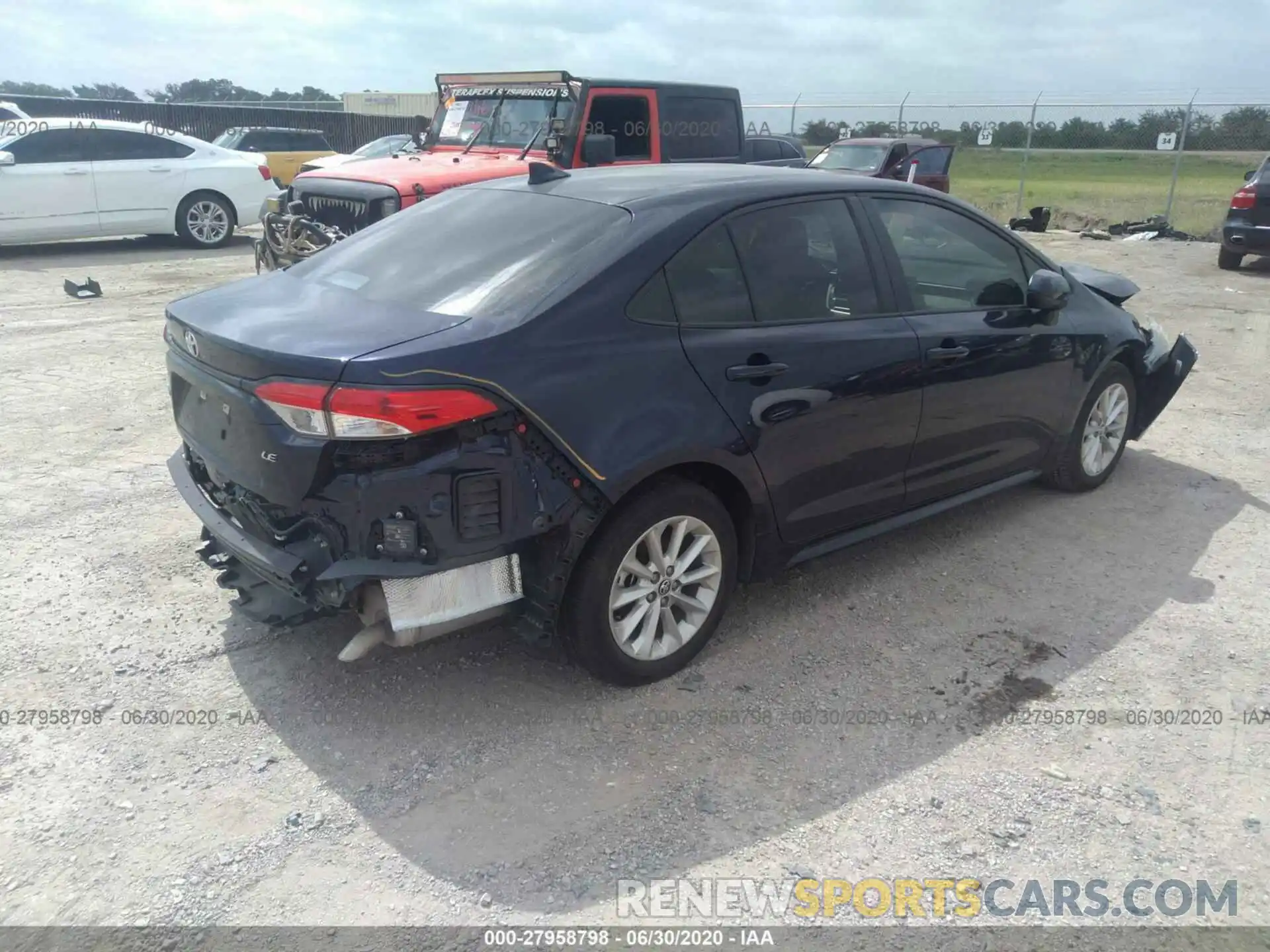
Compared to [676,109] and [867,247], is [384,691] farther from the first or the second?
[676,109]

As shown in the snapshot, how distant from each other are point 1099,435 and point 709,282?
9.54 ft

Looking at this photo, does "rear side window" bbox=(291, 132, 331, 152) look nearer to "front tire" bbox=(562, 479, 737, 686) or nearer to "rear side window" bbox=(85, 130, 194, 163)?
"rear side window" bbox=(85, 130, 194, 163)

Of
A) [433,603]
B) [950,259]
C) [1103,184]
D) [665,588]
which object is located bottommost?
[665,588]

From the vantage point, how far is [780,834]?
2871 mm

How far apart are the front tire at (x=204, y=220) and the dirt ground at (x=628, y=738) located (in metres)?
9.24

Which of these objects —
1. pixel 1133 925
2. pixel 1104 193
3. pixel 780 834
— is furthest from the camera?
pixel 1104 193

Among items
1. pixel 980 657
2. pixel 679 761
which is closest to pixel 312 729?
pixel 679 761

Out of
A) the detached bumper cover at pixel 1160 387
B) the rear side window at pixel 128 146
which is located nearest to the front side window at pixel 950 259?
the detached bumper cover at pixel 1160 387

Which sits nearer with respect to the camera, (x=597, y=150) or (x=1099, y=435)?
(x=1099, y=435)

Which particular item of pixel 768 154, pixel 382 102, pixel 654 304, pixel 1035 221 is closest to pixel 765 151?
pixel 768 154

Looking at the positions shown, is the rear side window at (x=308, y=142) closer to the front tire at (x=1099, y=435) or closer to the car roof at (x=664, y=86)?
the car roof at (x=664, y=86)

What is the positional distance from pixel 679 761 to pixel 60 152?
12383 millimetres

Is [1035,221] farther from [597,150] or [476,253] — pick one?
[476,253]

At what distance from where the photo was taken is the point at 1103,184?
1084 inches
